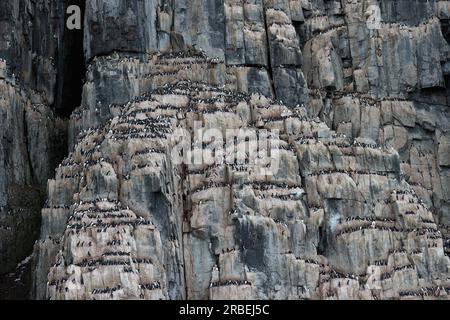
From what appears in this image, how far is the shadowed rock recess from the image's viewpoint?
9519 centimetres

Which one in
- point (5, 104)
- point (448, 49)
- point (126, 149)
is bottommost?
point (126, 149)

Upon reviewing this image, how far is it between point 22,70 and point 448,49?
52.4 meters

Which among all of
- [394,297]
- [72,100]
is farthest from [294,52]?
[394,297]

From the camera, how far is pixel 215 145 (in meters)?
103

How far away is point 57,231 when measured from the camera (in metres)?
100

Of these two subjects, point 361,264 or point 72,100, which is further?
point 72,100

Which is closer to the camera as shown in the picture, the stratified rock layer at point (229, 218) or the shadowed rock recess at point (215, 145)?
the stratified rock layer at point (229, 218)

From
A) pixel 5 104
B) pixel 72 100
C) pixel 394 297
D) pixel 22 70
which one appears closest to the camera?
pixel 394 297

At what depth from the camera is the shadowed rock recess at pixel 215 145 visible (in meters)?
95.2

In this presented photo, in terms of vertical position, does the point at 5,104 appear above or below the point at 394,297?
above

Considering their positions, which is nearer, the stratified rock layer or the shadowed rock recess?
the stratified rock layer

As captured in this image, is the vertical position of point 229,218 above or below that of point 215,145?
below

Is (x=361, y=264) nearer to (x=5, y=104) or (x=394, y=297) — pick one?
(x=394, y=297)

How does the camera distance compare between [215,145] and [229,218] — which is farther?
[215,145]
